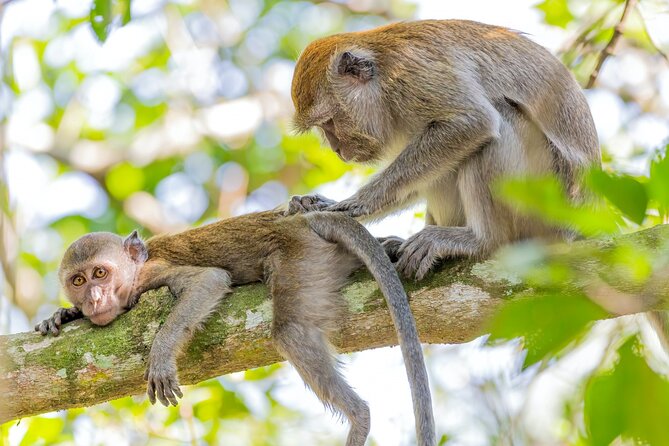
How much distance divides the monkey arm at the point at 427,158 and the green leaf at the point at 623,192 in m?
3.89

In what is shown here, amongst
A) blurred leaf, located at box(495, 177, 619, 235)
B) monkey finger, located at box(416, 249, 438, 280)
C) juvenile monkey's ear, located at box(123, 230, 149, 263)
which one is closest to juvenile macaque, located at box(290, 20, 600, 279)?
monkey finger, located at box(416, 249, 438, 280)

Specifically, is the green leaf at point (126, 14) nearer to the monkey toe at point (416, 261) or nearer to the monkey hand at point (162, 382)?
the monkey hand at point (162, 382)

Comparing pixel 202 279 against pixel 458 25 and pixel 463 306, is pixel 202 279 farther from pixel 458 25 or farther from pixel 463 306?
pixel 458 25

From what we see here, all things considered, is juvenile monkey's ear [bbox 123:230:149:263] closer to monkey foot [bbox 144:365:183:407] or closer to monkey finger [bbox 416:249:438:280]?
monkey foot [bbox 144:365:183:407]

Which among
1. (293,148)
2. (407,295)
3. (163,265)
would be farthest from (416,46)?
(293,148)

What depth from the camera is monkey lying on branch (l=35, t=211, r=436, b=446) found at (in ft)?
16.5

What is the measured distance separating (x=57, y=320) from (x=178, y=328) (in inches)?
36.2

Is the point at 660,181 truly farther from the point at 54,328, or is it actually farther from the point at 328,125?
the point at 328,125

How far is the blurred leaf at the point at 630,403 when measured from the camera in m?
1.60

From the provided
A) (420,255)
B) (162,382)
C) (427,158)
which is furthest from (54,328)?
(427,158)

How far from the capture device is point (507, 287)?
4707 mm

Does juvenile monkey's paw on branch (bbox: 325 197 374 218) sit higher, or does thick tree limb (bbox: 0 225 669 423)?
juvenile monkey's paw on branch (bbox: 325 197 374 218)

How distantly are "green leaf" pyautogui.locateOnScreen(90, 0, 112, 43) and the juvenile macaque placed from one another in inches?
74.8

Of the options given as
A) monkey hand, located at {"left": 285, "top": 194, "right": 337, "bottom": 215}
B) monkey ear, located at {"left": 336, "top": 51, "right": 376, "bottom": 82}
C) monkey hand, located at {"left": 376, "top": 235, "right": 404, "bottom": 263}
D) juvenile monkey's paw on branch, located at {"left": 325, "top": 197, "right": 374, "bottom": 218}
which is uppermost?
monkey ear, located at {"left": 336, "top": 51, "right": 376, "bottom": 82}
